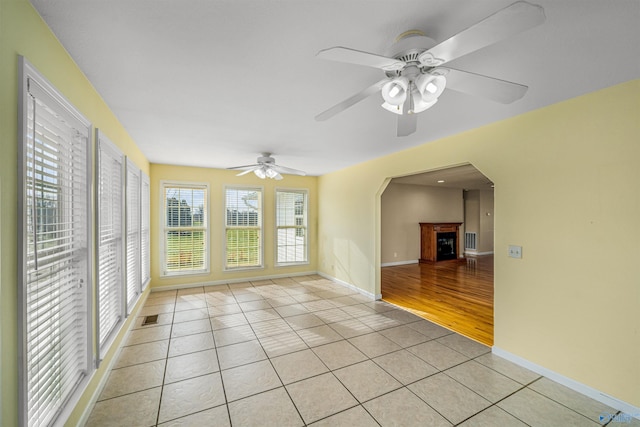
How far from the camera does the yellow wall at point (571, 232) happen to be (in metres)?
1.92

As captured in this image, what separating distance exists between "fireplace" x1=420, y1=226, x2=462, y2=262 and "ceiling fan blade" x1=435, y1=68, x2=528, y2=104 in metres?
6.99

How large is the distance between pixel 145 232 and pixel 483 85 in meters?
4.91

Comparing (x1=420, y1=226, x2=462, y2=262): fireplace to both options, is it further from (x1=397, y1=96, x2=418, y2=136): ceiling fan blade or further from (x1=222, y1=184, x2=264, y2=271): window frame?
(x1=397, y1=96, x2=418, y2=136): ceiling fan blade

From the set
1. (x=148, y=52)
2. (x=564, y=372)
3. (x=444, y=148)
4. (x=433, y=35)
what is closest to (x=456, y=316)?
(x=564, y=372)

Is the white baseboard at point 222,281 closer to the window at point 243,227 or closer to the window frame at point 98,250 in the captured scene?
the window at point 243,227

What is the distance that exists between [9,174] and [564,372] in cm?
390

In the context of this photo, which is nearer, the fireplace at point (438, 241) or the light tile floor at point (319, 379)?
the light tile floor at point (319, 379)

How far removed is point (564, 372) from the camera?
224cm

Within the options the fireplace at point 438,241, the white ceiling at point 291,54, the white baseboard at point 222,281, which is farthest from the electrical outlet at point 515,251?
the fireplace at point 438,241

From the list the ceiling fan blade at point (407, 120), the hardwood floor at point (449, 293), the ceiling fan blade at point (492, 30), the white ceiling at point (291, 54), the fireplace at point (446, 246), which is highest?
the white ceiling at point (291, 54)

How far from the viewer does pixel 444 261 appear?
802 centimetres

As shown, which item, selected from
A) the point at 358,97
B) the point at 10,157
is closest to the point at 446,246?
the point at 358,97

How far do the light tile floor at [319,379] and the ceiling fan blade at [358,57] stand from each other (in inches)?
89.2

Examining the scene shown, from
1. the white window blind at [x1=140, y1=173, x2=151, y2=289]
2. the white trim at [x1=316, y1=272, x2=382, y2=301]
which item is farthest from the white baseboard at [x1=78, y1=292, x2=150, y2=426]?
the white trim at [x1=316, y1=272, x2=382, y2=301]
